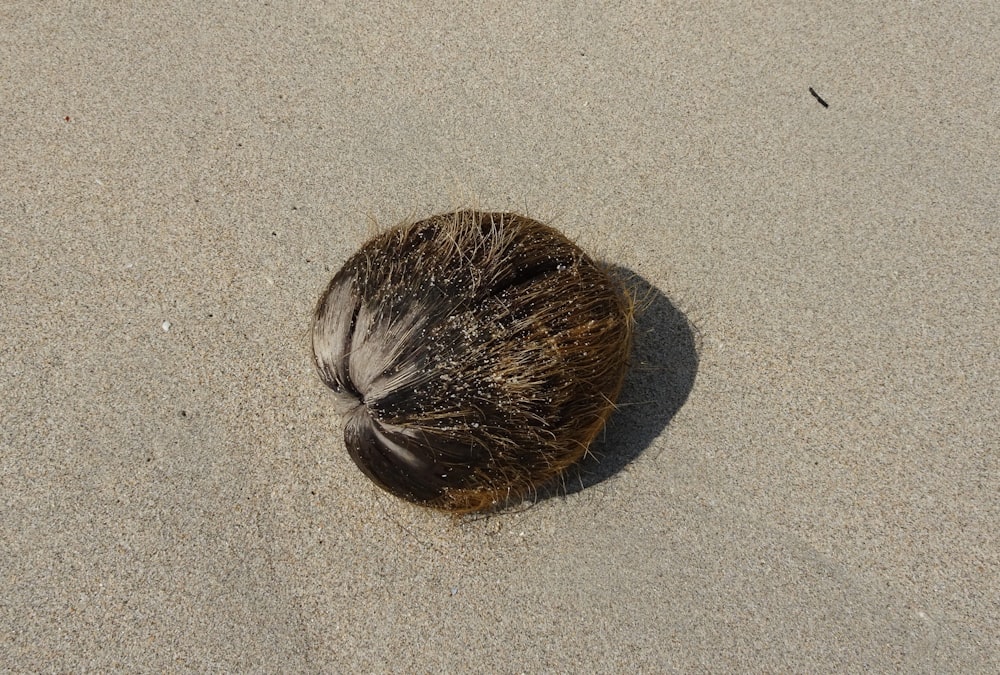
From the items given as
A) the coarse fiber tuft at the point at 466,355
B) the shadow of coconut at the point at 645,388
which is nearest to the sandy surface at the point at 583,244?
the shadow of coconut at the point at 645,388

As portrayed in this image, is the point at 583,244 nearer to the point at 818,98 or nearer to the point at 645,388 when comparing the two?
the point at 645,388

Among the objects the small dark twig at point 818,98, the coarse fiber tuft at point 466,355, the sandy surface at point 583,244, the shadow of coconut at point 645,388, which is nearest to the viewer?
the coarse fiber tuft at point 466,355

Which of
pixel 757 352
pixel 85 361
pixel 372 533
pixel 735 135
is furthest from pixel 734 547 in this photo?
pixel 85 361

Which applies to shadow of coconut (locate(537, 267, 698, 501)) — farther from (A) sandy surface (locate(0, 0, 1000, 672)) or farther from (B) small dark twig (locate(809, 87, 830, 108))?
(B) small dark twig (locate(809, 87, 830, 108))

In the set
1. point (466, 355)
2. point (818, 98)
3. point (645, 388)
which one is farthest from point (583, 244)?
point (818, 98)

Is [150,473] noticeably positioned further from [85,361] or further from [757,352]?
[757,352]

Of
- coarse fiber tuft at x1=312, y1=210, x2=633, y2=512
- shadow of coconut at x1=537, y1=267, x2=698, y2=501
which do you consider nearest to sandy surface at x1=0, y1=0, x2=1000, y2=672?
shadow of coconut at x1=537, y1=267, x2=698, y2=501

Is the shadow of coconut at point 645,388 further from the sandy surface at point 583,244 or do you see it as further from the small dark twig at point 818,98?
the small dark twig at point 818,98
